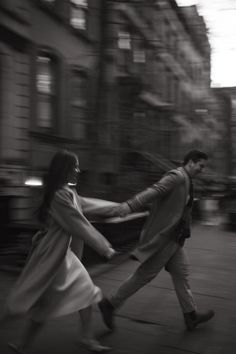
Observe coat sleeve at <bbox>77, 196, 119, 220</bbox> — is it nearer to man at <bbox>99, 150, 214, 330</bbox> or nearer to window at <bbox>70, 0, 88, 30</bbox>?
man at <bbox>99, 150, 214, 330</bbox>

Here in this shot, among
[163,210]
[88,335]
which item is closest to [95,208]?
[163,210]

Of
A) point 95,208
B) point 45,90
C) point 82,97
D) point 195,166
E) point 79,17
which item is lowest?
point 95,208

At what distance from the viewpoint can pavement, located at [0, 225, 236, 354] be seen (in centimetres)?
462

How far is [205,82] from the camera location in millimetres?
30594

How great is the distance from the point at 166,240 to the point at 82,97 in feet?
43.1

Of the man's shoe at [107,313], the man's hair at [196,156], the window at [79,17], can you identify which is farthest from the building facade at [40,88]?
the man's shoe at [107,313]

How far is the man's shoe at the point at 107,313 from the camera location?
16.5ft

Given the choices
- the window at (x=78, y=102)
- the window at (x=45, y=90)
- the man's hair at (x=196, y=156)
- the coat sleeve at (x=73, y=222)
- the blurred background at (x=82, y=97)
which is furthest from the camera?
the window at (x=78, y=102)

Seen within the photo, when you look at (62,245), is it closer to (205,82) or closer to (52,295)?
(52,295)

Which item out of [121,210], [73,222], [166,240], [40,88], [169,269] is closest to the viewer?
[73,222]

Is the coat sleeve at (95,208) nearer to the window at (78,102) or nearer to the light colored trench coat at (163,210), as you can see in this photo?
the light colored trench coat at (163,210)

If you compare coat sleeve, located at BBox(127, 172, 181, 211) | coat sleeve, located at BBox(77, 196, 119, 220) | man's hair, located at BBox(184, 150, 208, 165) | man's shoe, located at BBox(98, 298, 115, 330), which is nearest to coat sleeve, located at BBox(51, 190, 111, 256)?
coat sleeve, located at BBox(77, 196, 119, 220)

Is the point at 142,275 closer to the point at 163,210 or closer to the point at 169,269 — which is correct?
the point at 169,269

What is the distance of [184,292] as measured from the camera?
5223mm
